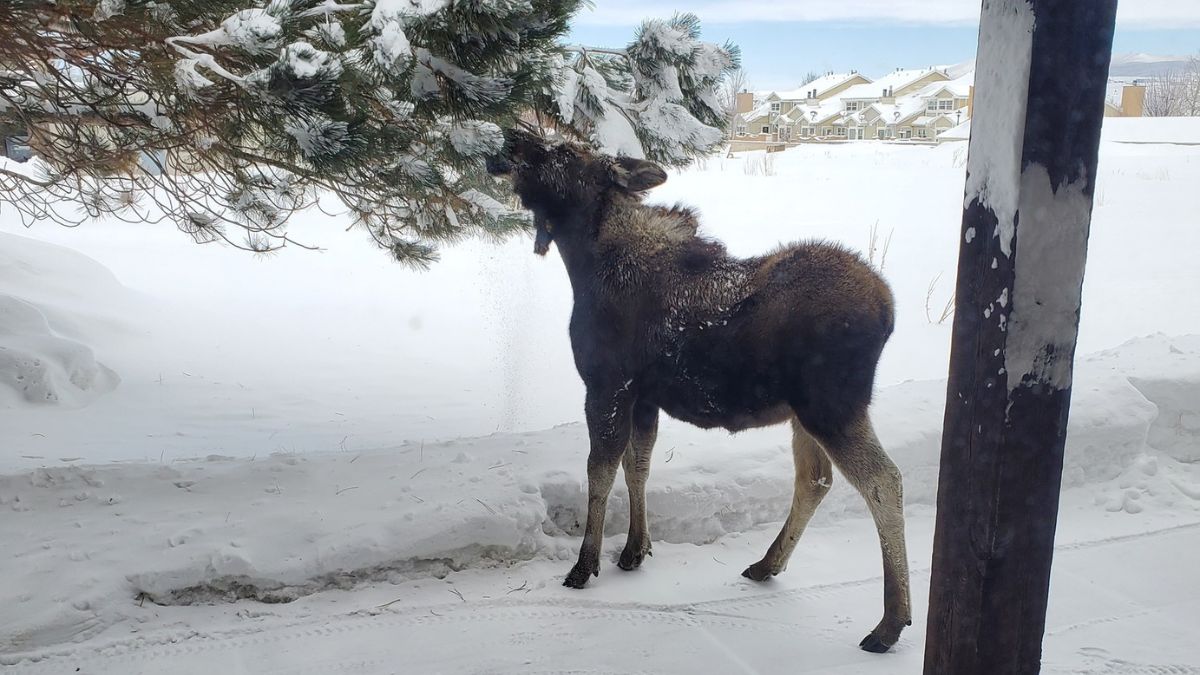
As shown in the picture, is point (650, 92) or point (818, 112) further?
point (818, 112)

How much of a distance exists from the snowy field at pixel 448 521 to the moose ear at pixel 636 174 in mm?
755

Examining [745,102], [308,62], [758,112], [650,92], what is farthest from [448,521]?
[758,112]

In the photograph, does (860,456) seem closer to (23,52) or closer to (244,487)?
(244,487)

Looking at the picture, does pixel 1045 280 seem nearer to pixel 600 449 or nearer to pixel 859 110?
pixel 600 449

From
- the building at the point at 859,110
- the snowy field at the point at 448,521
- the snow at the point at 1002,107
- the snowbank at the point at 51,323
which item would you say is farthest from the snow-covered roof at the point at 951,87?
the snowbank at the point at 51,323

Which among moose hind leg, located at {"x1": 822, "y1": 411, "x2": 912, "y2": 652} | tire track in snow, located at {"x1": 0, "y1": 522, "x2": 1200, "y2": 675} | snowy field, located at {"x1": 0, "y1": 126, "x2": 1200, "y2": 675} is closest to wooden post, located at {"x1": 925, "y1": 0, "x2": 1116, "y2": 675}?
moose hind leg, located at {"x1": 822, "y1": 411, "x2": 912, "y2": 652}

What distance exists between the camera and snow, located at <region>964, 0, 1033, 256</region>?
7.38ft

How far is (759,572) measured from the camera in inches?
162

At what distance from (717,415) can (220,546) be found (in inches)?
84.5

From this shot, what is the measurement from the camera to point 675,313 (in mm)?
3934

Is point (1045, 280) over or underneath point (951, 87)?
underneath

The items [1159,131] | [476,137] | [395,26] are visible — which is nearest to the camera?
[395,26]

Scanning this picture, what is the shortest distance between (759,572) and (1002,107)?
248 cm

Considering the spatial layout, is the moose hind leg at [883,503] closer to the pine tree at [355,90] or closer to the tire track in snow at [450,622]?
the tire track in snow at [450,622]
